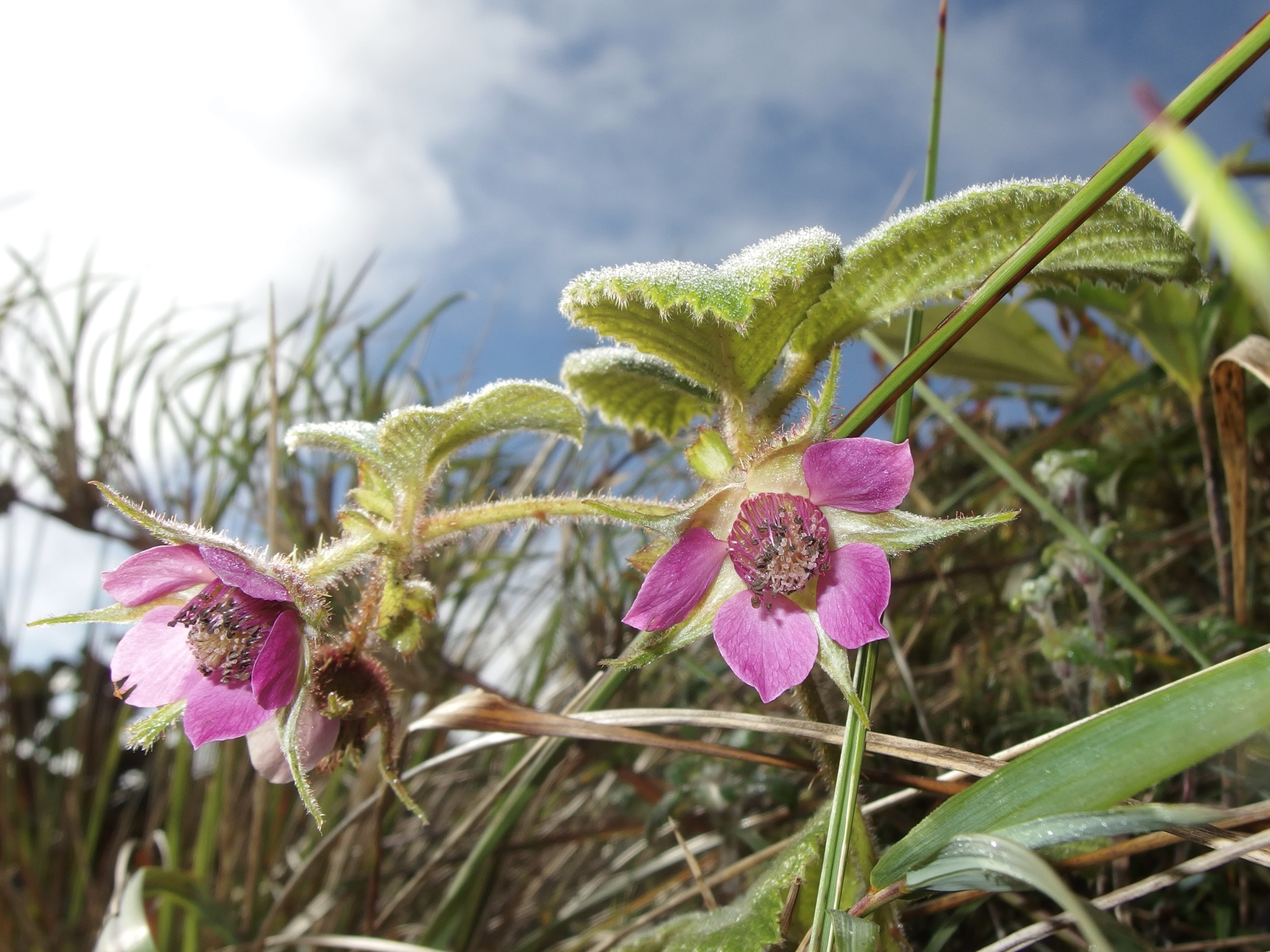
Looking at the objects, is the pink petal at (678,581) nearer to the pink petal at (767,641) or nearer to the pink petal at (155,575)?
the pink petal at (767,641)

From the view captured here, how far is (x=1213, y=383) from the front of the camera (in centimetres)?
123

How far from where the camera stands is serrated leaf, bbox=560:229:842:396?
2.44ft

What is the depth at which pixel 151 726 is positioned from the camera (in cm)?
84

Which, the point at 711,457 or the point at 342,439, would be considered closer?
the point at 711,457

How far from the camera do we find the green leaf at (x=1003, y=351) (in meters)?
1.89

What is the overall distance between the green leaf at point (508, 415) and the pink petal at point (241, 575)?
252mm

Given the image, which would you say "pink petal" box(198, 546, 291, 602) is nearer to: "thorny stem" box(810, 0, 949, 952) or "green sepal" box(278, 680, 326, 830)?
"green sepal" box(278, 680, 326, 830)

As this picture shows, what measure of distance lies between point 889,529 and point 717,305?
0.27 metres

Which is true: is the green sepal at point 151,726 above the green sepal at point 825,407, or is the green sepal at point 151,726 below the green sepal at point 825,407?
below

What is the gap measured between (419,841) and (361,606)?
1538mm

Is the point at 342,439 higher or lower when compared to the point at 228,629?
higher

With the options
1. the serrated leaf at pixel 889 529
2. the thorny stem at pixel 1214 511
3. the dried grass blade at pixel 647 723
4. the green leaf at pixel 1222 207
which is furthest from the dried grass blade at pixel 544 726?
the thorny stem at pixel 1214 511

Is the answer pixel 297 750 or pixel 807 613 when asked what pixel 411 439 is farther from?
pixel 807 613

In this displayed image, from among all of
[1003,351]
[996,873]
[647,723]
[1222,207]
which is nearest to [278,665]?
[647,723]
